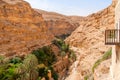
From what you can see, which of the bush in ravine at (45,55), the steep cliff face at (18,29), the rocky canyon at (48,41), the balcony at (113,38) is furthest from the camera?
the bush in ravine at (45,55)

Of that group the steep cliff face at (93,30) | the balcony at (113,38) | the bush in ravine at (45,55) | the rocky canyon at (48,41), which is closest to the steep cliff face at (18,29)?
the rocky canyon at (48,41)

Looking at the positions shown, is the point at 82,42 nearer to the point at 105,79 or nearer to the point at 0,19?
the point at 0,19

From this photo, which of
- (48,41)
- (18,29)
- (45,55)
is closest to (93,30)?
(48,41)

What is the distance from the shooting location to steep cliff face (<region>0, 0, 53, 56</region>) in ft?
121

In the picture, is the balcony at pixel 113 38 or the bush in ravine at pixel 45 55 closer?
the balcony at pixel 113 38

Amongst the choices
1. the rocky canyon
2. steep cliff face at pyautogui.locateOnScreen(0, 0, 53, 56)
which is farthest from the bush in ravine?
steep cliff face at pyautogui.locateOnScreen(0, 0, 53, 56)

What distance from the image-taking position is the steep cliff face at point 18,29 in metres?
37.0

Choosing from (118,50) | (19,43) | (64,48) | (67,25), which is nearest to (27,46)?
(19,43)

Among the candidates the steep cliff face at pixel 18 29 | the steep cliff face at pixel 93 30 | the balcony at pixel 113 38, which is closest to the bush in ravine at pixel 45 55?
the steep cliff face at pixel 18 29

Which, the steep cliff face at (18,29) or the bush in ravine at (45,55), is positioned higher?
the steep cliff face at (18,29)

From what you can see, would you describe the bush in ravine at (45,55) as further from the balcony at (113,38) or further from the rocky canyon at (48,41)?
the balcony at (113,38)

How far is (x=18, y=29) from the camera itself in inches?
1641

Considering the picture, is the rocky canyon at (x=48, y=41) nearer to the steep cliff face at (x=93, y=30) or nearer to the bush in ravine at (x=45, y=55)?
the steep cliff face at (x=93, y=30)

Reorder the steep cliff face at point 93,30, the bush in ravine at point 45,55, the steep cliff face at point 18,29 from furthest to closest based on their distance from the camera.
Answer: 1. the steep cliff face at point 93,30
2. the bush in ravine at point 45,55
3. the steep cliff face at point 18,29
